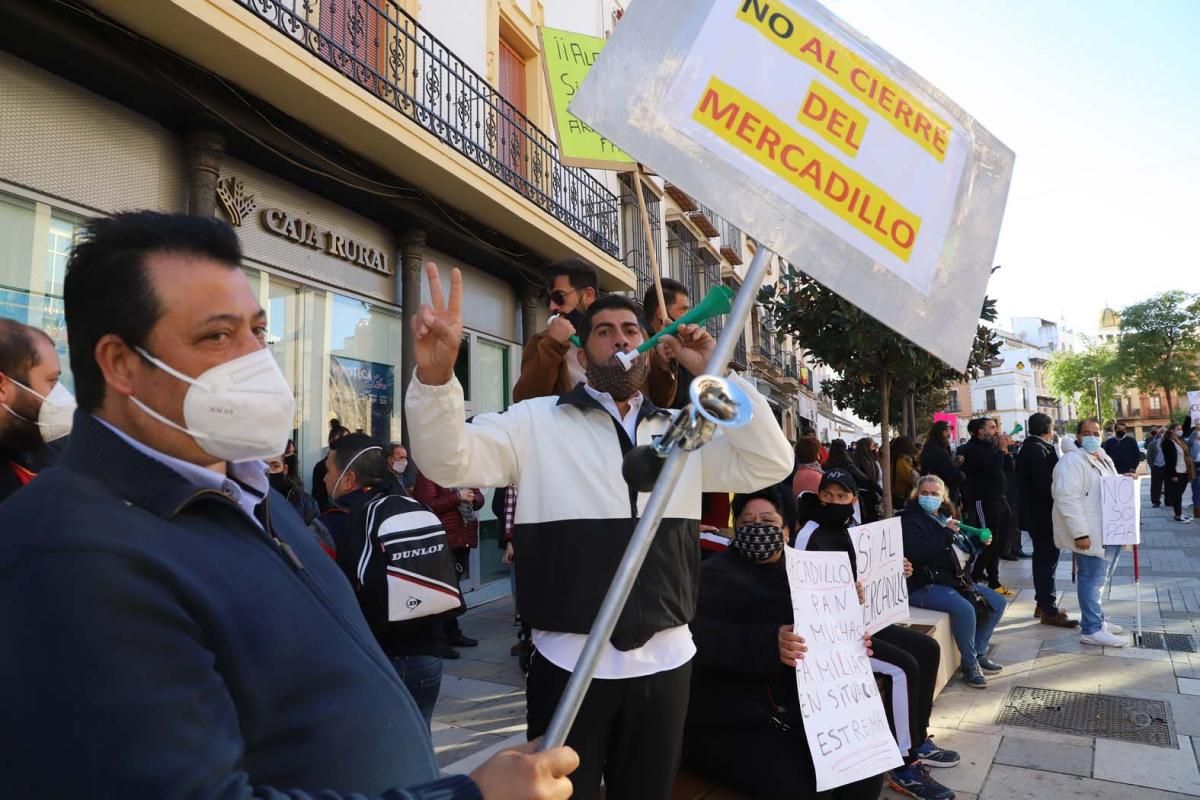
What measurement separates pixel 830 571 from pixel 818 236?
2.32m

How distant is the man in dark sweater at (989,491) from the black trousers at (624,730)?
7.80 metres

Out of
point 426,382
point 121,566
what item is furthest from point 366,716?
point 426,382

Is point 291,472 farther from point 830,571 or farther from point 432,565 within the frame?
point 830,571

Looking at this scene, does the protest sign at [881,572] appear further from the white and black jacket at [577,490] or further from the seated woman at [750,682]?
the white and black jacket at [577,490]

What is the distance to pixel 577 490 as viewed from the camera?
217 centimetres

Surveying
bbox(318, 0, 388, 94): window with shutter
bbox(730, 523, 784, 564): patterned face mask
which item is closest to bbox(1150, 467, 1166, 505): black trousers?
bbox(730, 523, 784, 564): patterned face mask

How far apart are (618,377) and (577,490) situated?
1.25 ft

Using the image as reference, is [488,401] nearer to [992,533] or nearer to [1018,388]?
[992,533]

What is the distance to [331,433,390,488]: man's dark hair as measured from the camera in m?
3.32

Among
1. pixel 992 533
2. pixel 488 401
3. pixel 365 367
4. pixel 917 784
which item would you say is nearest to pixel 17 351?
pixel 917 784

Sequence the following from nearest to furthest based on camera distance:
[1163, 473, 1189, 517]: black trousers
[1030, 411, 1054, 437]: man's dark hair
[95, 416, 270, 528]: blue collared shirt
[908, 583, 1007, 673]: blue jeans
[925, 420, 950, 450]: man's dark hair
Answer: [95, 416, 270, 528]: blue collared shirt < [908, 583, 1007, 673]: blue jeans < [1030, 411, 1054, 437]: man's dark hair < [925, 420, 950, 450]: man's dark hair < [1163, 473, 1189, 517]: black trousers

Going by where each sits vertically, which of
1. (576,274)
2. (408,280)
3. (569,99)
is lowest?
(576,274)

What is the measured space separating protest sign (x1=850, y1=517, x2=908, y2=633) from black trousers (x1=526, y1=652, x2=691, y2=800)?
200cm

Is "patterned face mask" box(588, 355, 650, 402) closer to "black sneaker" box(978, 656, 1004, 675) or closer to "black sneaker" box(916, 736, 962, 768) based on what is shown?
"black sneaker" box(916, 736, 962, 768)
